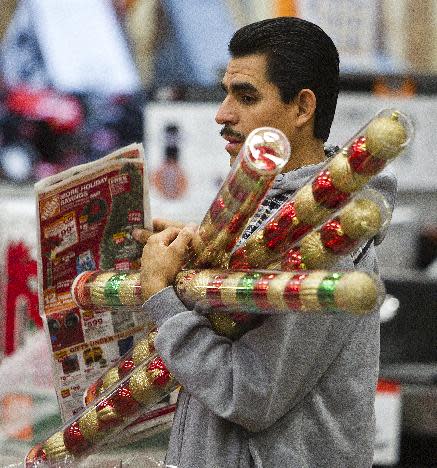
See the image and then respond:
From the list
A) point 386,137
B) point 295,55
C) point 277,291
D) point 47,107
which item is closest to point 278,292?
point 277,291

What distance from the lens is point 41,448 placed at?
181cm

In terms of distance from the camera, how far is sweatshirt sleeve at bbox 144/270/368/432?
4.93 feet

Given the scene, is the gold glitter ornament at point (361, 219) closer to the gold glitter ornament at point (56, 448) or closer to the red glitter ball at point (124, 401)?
the red glitter ball at point (124, 401)

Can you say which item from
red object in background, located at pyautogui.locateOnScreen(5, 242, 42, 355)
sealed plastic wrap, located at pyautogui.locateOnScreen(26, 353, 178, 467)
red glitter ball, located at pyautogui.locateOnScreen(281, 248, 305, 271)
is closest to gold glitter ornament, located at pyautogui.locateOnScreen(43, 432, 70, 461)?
sealed plastic wrap, located at pyautogui.locateOnScreen(26, 353, 178, 467)

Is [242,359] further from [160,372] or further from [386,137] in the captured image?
[386,137]

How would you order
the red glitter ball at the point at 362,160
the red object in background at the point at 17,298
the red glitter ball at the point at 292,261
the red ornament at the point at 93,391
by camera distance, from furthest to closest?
1. the red object in background at the point at 17,298
2. the red ornament at the point at 93,391
3. the red glitter ball at the point at 292,261
4. the red glitter ball at the point at 362,160

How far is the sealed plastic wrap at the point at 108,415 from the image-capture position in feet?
5.41

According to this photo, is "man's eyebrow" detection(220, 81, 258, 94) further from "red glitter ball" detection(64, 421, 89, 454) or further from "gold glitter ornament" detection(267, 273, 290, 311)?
"red glitter ball" detection(64, 421, 89, 454)

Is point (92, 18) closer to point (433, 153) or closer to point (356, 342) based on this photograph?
point (433, 153)

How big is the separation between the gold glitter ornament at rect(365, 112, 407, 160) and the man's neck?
0.33m

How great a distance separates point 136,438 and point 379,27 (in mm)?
3925

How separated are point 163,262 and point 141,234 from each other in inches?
12.3

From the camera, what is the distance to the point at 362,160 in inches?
54.3

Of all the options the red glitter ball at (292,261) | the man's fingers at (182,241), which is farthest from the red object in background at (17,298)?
the red glitter ball at (292,261)
